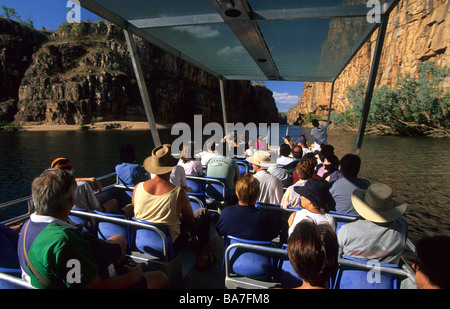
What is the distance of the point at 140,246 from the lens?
93.4 inches

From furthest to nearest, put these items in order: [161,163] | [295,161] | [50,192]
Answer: [295,161], [161,163], [50,192]

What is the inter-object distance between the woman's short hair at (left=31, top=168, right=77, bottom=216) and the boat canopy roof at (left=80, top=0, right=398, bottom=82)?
2554 mm

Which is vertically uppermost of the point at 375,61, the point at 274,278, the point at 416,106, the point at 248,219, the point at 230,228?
the point at 416,106

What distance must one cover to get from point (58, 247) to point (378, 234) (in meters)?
2.24

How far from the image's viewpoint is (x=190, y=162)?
4391 mm

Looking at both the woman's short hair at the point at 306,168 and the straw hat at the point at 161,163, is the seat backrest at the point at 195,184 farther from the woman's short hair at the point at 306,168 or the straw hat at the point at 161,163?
the woman's short hair at the point at 306,168

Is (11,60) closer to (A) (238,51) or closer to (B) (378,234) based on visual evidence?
(A) (238,51)

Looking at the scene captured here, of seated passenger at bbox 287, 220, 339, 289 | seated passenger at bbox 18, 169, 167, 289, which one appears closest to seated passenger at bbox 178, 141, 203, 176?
seated passenger at bbox 18, 169, 167, 289

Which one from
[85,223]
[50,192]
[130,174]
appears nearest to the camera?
[50,192]

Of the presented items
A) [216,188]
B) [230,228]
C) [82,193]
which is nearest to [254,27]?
[216,188]

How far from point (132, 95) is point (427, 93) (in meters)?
62.6

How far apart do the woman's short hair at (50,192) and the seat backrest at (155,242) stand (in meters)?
0.88

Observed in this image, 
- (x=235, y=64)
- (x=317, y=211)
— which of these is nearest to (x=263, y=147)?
(x=235, y=64)

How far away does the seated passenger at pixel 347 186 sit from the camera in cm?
305
